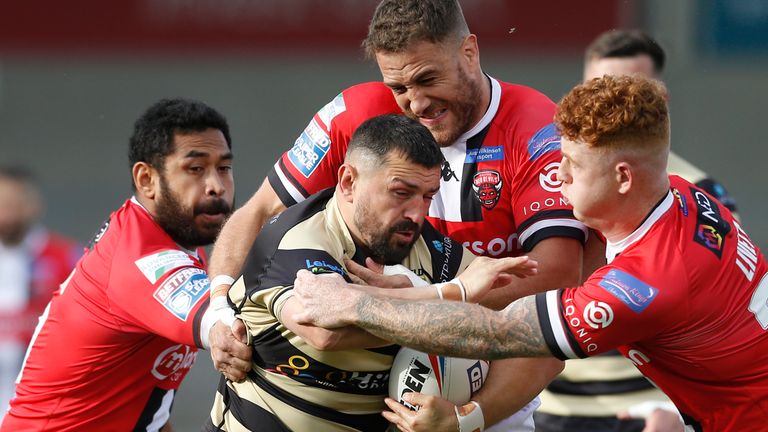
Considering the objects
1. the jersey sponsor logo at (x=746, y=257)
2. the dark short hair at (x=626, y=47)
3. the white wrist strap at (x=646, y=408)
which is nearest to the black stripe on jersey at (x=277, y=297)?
the jersey sponsor logo at (x=746, y=257)

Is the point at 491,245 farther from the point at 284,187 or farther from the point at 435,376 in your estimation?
the point at 284,187

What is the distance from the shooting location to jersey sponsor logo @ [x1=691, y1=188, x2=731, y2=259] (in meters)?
4.33

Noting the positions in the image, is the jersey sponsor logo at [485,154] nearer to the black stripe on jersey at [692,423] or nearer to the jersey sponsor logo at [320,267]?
the jersey sponsor logo at [320,267]

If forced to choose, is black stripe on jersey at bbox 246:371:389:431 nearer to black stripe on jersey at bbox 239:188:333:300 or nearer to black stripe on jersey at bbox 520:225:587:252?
black stripe on jersey at bbox 239:188:333:300

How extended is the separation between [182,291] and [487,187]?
1.30 m

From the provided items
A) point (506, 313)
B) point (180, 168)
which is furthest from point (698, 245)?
point (180, 168)

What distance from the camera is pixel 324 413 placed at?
4.53m

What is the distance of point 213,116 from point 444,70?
1365mm

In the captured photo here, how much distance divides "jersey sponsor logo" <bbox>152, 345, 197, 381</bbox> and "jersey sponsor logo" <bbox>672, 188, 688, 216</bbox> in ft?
7.59

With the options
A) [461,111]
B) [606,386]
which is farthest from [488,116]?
[606,386]

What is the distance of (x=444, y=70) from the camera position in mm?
4867

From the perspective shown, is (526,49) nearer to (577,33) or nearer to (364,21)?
(577,33)

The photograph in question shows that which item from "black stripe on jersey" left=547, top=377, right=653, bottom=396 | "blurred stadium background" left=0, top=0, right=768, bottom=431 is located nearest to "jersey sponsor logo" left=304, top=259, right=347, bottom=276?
"black stripe on jersey" left=547, top=377, right=653, bottom=396

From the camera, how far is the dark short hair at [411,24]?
15.8 feet
